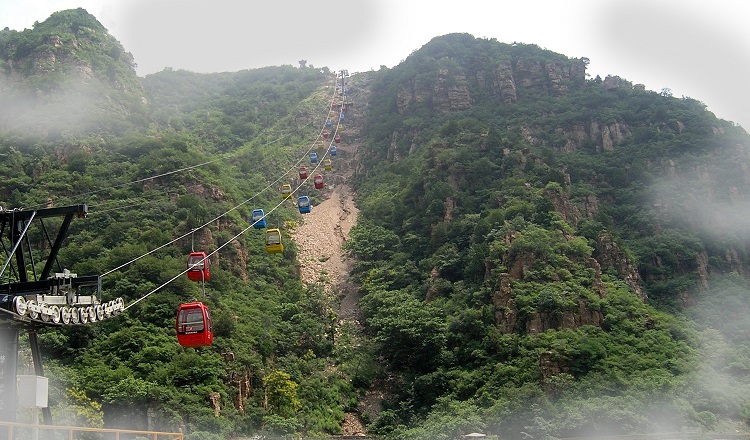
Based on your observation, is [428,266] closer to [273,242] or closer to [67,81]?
[273,242]

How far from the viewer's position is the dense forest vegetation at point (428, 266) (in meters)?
29.7

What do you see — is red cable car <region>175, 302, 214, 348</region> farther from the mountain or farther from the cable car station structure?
the mountain

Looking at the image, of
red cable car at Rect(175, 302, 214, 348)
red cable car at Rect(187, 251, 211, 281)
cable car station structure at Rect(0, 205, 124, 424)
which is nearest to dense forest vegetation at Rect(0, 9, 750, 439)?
red cable car at Rect(187, 251, 211, 281)

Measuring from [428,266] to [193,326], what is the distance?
20498mm

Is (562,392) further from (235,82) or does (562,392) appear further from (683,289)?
(235,82)

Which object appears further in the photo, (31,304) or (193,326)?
(193,326)

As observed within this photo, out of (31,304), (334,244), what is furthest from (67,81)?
(31,304)

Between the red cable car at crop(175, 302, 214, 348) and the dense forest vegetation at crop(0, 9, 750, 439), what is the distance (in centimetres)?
351

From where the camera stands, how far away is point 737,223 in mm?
46344

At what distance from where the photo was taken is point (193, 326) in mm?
25250

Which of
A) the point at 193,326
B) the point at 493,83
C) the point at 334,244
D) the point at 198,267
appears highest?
the point at 493,83

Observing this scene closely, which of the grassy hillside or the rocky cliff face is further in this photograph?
the rocky cliff face

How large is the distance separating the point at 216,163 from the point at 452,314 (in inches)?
878

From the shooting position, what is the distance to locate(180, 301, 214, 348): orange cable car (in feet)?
82.7
